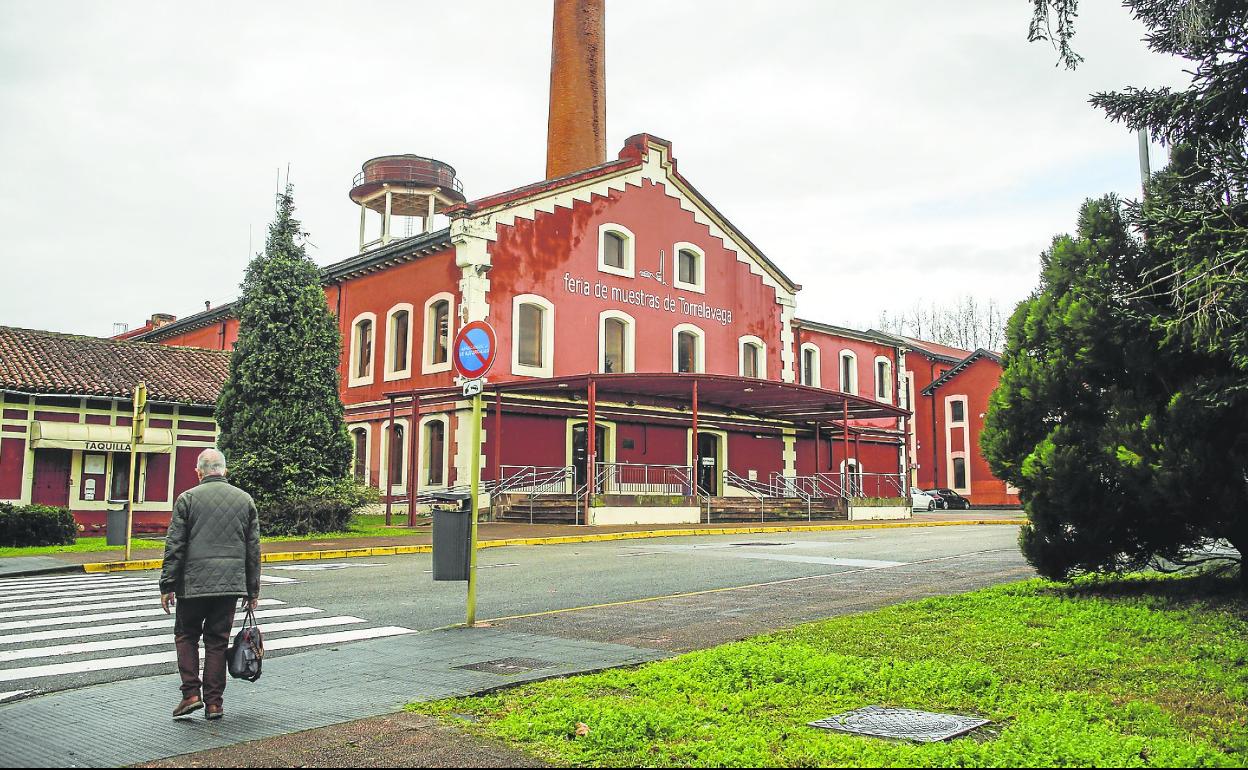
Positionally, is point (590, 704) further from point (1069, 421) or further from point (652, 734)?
point (1069, 421)

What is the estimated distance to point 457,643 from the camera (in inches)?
325

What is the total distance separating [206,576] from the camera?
19.9 ft

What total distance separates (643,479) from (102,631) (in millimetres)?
23264

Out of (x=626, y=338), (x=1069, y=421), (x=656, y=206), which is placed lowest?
(x=1069, y=421)

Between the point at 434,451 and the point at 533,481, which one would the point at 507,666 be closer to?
the point at 533,481

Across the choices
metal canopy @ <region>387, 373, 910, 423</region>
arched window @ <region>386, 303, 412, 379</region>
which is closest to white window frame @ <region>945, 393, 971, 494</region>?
metal canopy @ <region>387, 373, 910, 423</region>

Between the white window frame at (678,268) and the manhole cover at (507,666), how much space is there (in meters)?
27.6

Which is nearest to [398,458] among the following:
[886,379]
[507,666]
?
[507,666]

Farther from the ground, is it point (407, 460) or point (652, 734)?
point (407, 460)

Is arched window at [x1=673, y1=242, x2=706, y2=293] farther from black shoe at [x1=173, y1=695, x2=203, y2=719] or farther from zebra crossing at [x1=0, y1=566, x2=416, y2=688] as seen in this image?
black shoe at [x1=173, y1=695, x2=203, y2=719]

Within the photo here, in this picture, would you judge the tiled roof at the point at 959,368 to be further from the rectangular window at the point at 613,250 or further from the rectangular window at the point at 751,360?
the rectangular window at the point at 613,250

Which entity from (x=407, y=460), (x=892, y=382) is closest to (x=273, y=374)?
(x=407, y=460)

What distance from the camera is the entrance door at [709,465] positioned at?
114 feet

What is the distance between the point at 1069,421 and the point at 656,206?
26.0m
